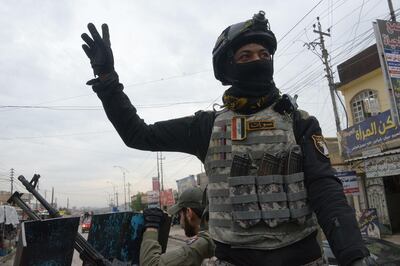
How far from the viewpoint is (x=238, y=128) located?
1964 millimetres

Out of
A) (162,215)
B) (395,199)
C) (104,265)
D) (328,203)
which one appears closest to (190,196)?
(162,215)

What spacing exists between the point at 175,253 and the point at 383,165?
12878mm

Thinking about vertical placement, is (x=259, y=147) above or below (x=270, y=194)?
above

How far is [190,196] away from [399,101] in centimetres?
830

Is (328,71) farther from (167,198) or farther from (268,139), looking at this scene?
(167,198)

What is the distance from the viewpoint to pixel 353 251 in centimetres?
156

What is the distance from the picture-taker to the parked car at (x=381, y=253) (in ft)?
17.6

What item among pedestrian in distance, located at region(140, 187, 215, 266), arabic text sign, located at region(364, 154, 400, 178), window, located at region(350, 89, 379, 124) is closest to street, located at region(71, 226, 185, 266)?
pedestrian in distance, located at region(140, 187, 215, 266)

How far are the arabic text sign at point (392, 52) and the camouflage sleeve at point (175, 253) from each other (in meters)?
8.38

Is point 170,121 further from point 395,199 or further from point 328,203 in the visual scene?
point 395,199

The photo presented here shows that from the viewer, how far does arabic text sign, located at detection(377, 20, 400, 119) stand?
9.70m

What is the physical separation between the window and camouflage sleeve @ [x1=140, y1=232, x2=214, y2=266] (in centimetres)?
1579

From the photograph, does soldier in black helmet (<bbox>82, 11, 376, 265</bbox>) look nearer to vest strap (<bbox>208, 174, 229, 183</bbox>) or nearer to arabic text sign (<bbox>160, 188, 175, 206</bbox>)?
vest strap (<bbox>208, 174, 229, 183</bbox>)

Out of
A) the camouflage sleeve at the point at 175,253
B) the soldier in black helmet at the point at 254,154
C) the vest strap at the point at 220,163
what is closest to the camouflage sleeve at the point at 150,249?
the camouflage sleeve at the point at 175,253
